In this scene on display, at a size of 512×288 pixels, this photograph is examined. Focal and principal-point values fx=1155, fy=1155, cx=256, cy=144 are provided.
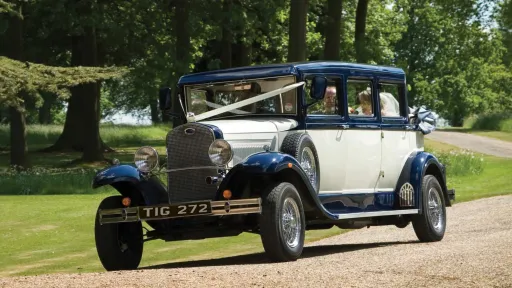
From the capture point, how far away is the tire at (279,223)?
1245 centimetres

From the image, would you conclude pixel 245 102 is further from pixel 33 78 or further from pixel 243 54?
pixel 243 54

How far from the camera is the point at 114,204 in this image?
13484 millimetres

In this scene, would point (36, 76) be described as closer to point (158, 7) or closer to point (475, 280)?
point (158, 7)

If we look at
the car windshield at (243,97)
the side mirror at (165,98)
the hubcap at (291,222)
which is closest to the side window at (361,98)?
the car windshield at (243,97)

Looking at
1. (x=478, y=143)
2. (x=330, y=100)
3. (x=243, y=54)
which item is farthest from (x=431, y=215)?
(x=478, y=143)

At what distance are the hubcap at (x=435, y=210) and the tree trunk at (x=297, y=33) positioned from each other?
14111mm

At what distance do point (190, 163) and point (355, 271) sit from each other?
303 centimetres

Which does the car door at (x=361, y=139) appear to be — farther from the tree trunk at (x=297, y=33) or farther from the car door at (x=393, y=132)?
the tree trunk at (x=297, y=33)

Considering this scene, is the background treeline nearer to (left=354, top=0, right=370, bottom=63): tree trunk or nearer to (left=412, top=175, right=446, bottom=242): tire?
(left=354, top=0, right=370, bottom=63): tree trunk

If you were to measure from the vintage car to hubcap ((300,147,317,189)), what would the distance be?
0.01m

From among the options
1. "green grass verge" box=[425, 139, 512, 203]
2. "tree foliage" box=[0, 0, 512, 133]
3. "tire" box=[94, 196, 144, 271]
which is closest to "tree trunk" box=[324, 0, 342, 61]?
"tree foliage" box=[0, 0, 512, 133]

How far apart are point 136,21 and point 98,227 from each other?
3034cm

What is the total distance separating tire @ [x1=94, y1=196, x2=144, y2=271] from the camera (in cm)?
1339

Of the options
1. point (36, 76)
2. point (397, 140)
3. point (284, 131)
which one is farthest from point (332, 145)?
point (36, 76)
